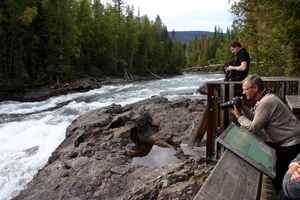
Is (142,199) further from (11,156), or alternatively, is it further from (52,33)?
(52,33)

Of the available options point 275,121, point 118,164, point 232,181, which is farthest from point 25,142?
point 232,181

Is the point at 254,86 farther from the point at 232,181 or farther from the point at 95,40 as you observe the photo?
the point at 95,40

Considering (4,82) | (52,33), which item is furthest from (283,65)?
(52,33)

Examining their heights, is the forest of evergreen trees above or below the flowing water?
above

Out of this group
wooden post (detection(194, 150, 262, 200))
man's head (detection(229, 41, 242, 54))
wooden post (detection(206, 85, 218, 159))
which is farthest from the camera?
man's head (detection(229, 41, 242, 54))

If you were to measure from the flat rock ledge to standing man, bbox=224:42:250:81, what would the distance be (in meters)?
2.16

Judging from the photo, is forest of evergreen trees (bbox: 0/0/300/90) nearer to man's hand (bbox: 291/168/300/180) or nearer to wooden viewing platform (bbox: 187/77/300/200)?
wooden viewing platform (bbox: 187/77/300/200)

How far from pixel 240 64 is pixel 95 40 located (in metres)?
39.9

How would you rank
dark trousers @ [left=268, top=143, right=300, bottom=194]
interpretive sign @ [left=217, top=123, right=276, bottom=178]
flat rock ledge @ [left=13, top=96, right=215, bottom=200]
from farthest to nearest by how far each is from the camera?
flat rock ledge @ [left=13, top=96, right=215, bottom=200]
dark trousers @ [left=268, top=143, right=300, bottom=194]
interpretive sign @ [left=217, top=123, right=276, bottom=178]

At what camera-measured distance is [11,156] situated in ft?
30.1

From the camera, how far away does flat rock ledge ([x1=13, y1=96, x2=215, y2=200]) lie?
5.09 metres

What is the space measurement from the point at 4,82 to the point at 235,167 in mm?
24476

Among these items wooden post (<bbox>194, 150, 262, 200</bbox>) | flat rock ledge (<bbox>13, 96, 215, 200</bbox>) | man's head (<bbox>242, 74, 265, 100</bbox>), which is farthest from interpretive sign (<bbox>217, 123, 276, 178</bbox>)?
flat rock ledge (<bbox>13, 96, 215, 200</bbox>)

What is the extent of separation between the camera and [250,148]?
2.60 metres
